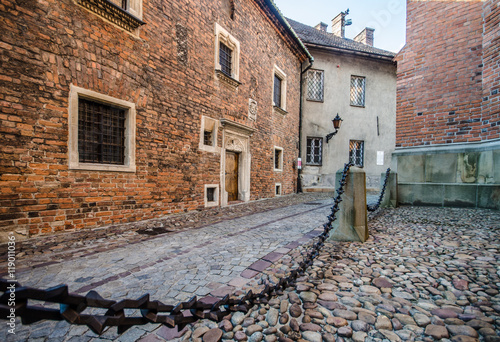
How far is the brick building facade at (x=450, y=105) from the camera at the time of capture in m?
5.20

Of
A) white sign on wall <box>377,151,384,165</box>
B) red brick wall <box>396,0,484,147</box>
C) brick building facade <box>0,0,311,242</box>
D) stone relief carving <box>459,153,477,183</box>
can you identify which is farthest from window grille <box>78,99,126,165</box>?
white sign on wall <box>377,151,384,165</box>

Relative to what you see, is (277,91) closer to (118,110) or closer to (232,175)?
(232,175)

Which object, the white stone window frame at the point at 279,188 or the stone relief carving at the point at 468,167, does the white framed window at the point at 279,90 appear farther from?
the stone relief carving at the point at 468,167

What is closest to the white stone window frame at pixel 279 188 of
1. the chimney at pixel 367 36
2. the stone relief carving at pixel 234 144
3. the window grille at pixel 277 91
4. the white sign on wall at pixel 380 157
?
the stone relief carving at pixel 234 144

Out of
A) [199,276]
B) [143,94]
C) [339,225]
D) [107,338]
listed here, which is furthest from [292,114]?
[107,338]

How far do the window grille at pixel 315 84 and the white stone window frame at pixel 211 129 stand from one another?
8.93m

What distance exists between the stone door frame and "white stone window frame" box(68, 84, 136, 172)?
3.05m

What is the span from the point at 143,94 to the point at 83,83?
116 centimetres

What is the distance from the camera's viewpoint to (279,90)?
11.8 metres

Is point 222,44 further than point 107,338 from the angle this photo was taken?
Yes

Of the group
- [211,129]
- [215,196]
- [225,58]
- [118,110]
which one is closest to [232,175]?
[215,196]

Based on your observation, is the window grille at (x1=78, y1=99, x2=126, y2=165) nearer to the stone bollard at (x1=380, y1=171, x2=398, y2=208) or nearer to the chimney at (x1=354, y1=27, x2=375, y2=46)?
the stone bollard at (x1=380, y1=171, x2=398, y2=208)

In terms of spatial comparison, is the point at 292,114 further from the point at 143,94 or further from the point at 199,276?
the point at 199,276

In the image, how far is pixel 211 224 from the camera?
489 cm
